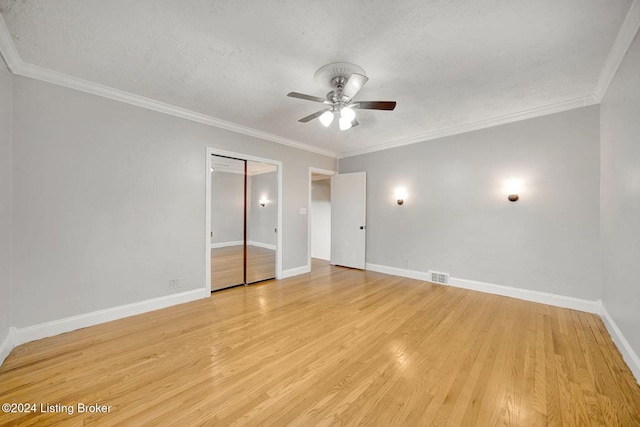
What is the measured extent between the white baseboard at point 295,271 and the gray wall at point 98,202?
63.7 inches

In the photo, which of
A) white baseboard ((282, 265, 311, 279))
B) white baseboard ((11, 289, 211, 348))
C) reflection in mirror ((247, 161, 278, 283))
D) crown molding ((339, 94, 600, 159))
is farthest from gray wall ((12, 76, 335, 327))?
crown molding ((339, 94, 600, 159))

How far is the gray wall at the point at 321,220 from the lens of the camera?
702cm

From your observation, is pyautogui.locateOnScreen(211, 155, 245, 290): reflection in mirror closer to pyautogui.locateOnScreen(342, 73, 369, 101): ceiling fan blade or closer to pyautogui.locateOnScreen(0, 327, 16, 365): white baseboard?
pyautogui.locateOnScreen(0, 327, 16, 365): white baseboard

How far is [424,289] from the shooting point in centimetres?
409

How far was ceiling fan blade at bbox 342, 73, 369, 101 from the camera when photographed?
6.93 feet

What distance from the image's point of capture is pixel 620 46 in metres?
2.08

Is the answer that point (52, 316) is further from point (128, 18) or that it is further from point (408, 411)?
point (408, 411)

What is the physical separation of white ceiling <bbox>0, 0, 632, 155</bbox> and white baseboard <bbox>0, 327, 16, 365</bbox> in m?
2.54

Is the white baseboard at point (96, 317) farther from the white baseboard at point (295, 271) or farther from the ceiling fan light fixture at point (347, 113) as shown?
the ceiling fan light fixture at point (347, 113)

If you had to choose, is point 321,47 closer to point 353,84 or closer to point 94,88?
point 353,84

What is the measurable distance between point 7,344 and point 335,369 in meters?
2.99

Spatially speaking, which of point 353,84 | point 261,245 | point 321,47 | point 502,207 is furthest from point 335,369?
point 502,207

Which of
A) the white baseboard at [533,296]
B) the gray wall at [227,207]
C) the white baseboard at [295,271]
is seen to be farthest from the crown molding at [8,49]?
the white baseboard at [533,296]

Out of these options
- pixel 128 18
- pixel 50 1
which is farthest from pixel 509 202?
pixel 50 1
